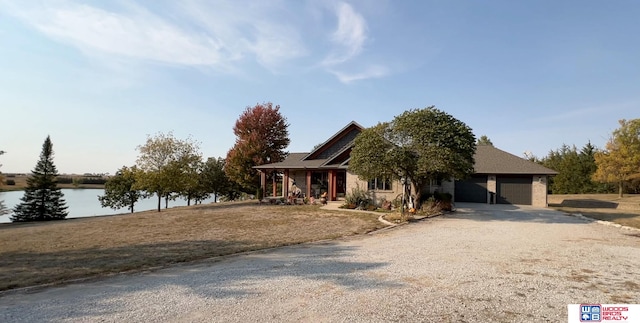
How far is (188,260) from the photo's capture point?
28.6 ft

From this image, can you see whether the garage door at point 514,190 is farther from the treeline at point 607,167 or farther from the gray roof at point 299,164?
the gray roof at point 299,164

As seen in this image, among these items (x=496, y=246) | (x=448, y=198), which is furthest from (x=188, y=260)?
(x=448, y=198)

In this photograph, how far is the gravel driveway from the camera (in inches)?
198

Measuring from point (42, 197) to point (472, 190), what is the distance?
148 feet

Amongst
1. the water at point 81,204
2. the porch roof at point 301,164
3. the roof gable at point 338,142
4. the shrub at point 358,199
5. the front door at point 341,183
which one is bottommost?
the water at point 81,204

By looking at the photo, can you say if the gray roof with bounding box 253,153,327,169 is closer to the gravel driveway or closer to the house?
the house

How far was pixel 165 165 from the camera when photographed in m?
26.6

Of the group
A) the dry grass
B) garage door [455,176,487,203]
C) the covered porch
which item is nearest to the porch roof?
the covered porch

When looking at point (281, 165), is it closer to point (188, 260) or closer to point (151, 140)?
point (151, 140)

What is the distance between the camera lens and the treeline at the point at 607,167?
32.2 metres

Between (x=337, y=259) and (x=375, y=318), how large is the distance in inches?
148

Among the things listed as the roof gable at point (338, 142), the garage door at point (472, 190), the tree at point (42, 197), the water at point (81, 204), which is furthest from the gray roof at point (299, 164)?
the tree at point (42, 197)

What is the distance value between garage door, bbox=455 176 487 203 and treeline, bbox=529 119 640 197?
47.0ft

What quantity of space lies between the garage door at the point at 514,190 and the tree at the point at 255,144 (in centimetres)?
2251
